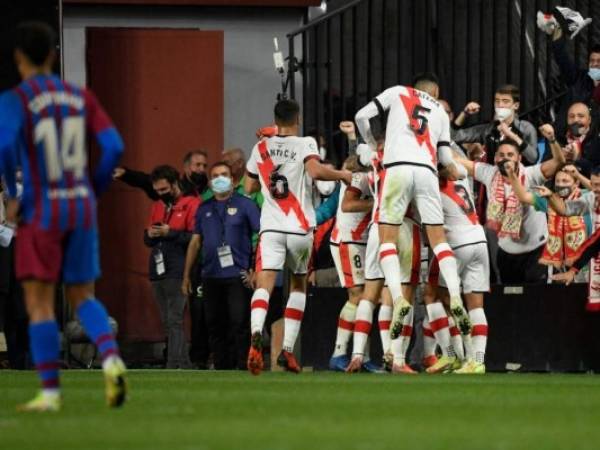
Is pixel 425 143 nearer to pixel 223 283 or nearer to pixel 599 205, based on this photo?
pixel 599 205

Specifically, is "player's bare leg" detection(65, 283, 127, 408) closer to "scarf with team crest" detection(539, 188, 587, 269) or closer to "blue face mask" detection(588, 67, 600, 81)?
"scarf with team crest" detection(539, 188, 587, 269)

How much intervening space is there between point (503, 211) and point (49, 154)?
28.6 feet

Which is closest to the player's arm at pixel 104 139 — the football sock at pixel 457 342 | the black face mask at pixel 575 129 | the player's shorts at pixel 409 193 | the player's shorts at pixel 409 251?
the player's shorts at pixel 409 193

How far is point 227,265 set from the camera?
18531mm

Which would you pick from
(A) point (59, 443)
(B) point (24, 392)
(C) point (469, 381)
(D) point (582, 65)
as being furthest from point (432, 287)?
(A) point (59, 443)

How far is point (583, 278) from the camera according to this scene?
17656 millimetres

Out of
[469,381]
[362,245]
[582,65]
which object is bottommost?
[469,381]

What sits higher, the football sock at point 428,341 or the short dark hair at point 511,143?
the short dark hair at point 511,143

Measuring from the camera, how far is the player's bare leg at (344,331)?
17000 millimetres

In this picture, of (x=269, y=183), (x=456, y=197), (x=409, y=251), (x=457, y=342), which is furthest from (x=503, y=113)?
(x=269, y=183)

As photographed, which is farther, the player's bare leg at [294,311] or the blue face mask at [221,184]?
the blue face mask at [221,184]

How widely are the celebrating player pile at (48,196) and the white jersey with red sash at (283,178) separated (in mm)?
6312

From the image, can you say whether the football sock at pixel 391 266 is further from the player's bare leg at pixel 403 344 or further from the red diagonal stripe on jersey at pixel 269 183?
the red diagonal stripe on jersey at pixel 269 183

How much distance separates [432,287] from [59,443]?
841 centimetres
